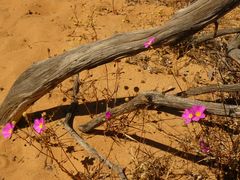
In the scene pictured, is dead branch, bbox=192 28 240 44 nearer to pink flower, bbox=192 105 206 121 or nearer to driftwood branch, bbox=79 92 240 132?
driftwood branch, bbox=79 92 240 132

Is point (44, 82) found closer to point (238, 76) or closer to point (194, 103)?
point (194, 103)

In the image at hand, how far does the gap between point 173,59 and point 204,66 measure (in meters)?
0.30

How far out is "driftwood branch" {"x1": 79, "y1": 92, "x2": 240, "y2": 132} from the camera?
2396 mm

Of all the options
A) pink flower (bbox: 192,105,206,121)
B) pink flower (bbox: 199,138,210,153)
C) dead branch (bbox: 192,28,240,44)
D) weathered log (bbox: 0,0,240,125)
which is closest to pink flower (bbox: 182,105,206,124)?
pink flower (bbox: 192,105,206,121)

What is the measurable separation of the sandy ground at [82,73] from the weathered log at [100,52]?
0.31 metres

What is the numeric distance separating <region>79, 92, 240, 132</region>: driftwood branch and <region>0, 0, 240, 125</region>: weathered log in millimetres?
326

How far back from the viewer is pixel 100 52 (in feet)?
8.64

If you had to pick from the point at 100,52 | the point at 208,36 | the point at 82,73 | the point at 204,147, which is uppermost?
the point at 208,36

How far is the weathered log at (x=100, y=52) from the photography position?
240 cm

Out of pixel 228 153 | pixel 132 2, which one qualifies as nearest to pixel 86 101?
pixel 228 153

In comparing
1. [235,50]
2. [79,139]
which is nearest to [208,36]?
[235,50]

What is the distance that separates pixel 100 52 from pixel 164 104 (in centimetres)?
55

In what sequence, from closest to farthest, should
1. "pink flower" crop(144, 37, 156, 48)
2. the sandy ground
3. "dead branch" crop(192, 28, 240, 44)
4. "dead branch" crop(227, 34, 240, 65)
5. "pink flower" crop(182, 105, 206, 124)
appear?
"pink flower" crop(182, 105, 206, 124)
"pink flower" crop(144, 37, 156, 48)
the sandy ground
"dead branch" crop(227, 34, 240, 65)
"dead branch" crop(192, 28, 240, 44)

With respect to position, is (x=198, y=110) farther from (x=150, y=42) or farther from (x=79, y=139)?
(x=79, y=139)
